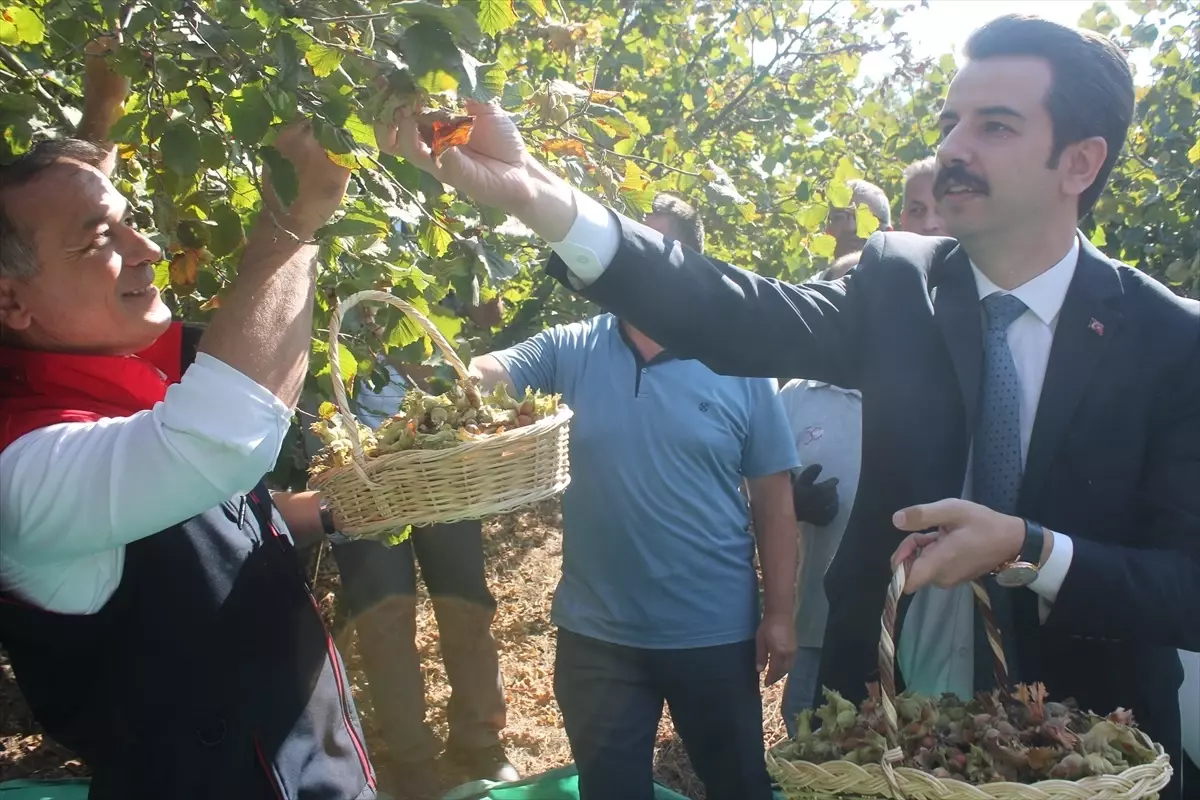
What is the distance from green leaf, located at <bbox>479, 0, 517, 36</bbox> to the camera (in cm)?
126

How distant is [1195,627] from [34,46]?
2610 millimetres

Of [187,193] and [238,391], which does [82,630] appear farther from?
[187,193]

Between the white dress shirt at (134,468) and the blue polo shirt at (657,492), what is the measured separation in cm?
139

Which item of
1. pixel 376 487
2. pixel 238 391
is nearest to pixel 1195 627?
pixel 376 487

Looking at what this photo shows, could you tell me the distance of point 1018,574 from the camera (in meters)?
1.41

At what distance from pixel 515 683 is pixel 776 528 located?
7.97 feet

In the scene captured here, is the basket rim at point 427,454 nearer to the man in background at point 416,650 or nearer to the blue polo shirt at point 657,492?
the blue polo shirt at point 657,492

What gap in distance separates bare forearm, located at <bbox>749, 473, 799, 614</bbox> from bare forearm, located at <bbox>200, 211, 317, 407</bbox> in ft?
5.48

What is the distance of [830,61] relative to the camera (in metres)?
6.30

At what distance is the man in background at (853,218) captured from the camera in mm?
3964

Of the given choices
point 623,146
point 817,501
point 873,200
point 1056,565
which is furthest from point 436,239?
point 873,200

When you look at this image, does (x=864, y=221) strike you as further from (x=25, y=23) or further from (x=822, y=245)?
(x=25, y=23)

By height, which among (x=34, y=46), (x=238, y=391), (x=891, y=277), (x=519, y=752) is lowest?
(x=519, y=752)

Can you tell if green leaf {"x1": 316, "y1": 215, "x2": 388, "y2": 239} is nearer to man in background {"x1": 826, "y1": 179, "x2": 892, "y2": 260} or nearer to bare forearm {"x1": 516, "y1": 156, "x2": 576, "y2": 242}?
bare forearm {"x1": 516, "y1": 156, "x2": 576, "y2": 242}
